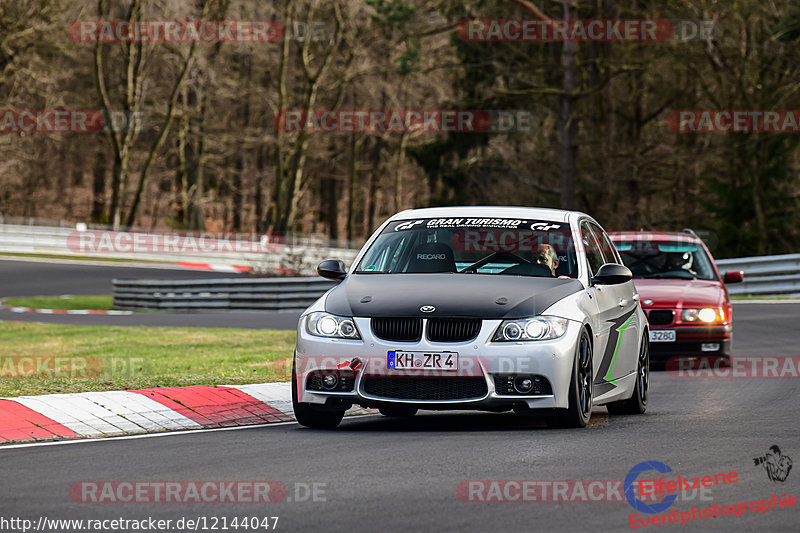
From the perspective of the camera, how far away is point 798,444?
8.83 meters

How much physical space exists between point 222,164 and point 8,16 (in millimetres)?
25845

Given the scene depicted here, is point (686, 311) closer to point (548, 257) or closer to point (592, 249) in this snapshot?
point (592, 249)

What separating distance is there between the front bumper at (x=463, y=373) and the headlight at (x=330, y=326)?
55 mm

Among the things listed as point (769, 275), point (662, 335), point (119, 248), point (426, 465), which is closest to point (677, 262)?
point (662, 335)

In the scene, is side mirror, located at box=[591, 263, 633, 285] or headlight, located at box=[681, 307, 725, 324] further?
headlight, located at box=[681, 307, 725, 324]

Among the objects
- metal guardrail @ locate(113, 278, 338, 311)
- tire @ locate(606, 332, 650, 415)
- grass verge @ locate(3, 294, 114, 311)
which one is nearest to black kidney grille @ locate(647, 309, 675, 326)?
tire @ locate(606, 332, 650, 415)

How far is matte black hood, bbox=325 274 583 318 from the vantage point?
30.0 ft

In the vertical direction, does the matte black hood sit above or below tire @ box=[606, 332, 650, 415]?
above

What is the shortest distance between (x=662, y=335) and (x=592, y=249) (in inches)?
194

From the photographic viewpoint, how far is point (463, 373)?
9.02 m

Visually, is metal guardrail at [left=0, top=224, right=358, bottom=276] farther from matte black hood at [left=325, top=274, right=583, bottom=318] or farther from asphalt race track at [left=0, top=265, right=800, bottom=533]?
asphalt race track at [left=0, top=265, right=800, bottom=533]

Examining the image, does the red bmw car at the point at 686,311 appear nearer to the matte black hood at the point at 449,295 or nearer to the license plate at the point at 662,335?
the license plate at the point at 662,335

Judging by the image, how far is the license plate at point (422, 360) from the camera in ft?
29.6

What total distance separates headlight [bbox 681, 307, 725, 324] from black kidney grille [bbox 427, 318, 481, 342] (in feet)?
23.2
